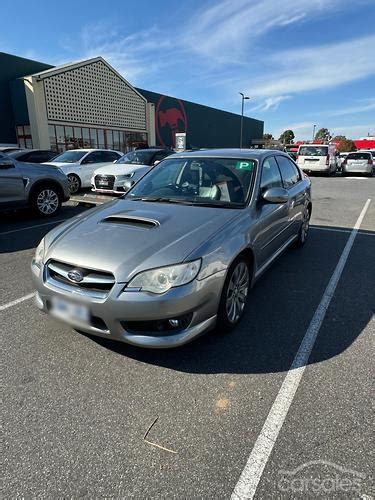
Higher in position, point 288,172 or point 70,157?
point 70,157

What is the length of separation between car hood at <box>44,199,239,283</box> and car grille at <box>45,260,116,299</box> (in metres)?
0.05

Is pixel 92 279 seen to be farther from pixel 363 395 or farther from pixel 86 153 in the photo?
pixel 86 153

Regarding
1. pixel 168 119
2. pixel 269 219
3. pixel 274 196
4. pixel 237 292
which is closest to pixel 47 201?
pixel 269 219

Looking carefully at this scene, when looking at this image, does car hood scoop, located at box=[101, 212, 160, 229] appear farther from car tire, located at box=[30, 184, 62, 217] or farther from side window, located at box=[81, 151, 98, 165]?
side window, located at box=[81, 151, 98, 165]

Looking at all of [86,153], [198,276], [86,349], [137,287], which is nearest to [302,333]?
[198,276]

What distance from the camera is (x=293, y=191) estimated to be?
4816 mm

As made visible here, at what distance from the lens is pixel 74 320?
254 centimetres

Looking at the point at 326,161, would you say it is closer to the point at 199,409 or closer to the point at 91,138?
the point at 91,138

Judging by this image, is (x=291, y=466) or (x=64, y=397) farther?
(x=64, y=397)

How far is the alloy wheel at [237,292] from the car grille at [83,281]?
1034 millimetres

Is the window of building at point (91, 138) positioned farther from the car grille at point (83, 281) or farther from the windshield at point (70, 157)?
the car grille at point (83, 281)

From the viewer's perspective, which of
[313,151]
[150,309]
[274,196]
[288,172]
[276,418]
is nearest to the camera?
[276,418]

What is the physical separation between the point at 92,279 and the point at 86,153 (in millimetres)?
10715

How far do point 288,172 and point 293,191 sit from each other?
1.08 ft
